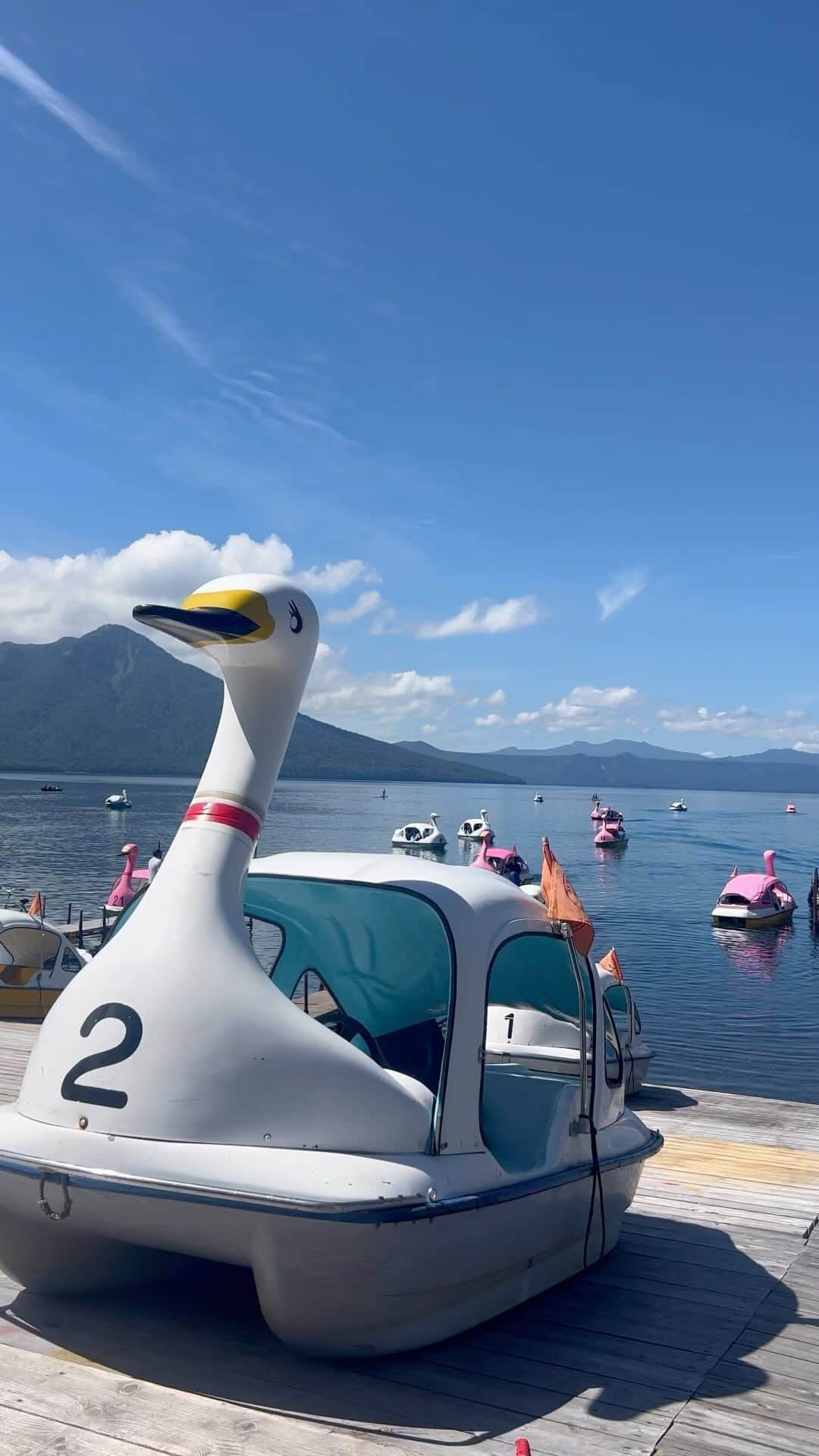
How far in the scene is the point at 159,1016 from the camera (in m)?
5.05

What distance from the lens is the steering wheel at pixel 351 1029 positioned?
7.10 m

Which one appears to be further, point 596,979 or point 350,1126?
point 596,979

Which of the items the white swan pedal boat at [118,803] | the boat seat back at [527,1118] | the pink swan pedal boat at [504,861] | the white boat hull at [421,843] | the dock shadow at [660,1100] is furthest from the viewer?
the white swan pedal boat at [118,803]

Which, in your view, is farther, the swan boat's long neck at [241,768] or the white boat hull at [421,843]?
the white boat hull at [421,843]

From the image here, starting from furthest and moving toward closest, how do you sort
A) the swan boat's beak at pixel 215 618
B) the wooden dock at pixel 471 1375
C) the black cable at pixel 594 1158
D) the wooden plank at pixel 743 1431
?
the black cable at pixel 594 1158
the swan boat's beak at pixel 215 618
the wooden plank at pixel 743 1431
the wooden dock at pixel 471 1375

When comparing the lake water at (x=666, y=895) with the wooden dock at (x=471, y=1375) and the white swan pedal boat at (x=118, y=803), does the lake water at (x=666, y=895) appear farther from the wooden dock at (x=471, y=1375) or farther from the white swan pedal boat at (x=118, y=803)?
the wooden dock at (x=471, y=1375)

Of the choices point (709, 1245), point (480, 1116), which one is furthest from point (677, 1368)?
point (709, 1245)

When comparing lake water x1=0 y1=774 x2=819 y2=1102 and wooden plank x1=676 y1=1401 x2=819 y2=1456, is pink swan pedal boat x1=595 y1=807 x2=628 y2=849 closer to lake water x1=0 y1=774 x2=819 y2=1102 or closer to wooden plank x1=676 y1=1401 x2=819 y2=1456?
lake water x1=0 y1=774 x2=819 y2=1102

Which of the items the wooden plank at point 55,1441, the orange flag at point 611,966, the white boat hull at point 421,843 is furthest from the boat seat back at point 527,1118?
the white boat hull at point 421,843

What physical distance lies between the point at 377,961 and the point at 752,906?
142ft

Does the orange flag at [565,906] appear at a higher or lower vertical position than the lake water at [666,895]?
higher

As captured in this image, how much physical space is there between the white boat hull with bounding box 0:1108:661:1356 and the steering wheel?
1.50m

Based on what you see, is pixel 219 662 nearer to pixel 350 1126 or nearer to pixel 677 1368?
pixel 350 1126

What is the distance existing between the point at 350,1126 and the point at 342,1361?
3.88ft
